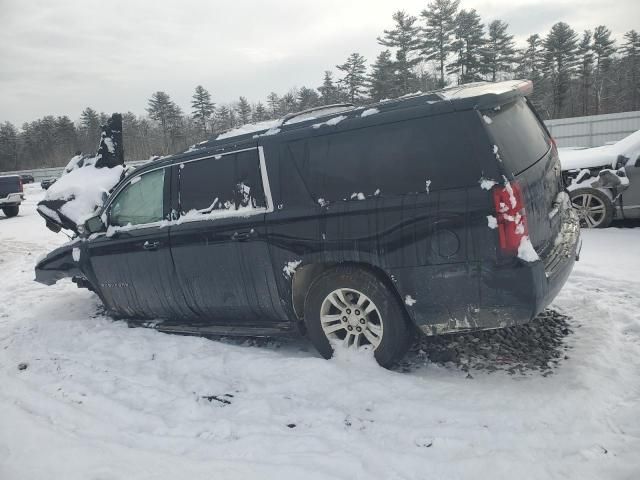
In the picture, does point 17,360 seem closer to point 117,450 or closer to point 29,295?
point 117,450

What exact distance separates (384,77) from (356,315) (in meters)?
44.9

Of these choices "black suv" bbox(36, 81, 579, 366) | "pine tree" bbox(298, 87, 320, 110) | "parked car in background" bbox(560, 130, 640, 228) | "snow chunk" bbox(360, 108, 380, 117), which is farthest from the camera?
"pine tree" bbox(298, 87, 320, 110)

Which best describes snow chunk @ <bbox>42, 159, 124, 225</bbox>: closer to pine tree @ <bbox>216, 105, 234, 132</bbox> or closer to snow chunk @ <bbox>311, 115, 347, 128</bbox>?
snow chunk @ <bbox>311, 115, 347, 128</bbox>

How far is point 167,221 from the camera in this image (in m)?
4.30

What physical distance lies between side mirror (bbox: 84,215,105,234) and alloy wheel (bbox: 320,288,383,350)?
2.74 m

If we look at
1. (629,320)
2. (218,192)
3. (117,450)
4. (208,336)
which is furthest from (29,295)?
(629,320)

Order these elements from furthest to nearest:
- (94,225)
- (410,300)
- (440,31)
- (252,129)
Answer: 1. (440,31)
2. (94,225)
3. (252,129)
4. (410,300)

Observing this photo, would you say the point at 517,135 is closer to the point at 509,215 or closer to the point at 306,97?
the point at 509,215

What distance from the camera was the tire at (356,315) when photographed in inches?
131

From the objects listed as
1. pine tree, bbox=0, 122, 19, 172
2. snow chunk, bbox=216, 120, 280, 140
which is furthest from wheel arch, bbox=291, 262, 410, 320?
pine tree, bbox=0, 122, 19, 172

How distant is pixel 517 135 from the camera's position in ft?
10.7

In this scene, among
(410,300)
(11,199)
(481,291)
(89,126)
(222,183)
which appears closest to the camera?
(481,291)

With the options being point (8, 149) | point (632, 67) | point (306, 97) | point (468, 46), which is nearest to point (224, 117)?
point (306, 97)

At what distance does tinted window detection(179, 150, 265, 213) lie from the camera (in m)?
3.78
